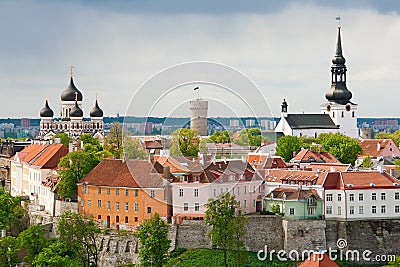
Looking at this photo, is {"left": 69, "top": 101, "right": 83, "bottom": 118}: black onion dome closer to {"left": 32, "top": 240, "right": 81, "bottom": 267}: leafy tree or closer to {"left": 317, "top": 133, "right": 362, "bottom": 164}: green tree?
{"left": 317, "top": 133, "right": 362, "bottom": 164}: green tree

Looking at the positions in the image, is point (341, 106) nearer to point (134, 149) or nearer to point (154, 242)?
point (134, 149)

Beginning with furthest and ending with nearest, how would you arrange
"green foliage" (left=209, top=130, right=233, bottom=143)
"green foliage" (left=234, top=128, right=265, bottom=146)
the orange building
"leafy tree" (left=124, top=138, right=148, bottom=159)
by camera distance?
"leafy tree" (left=124, top=138, right=148, bottom=159)
"green foliage" (left=234, top=128, right=265, bottom=146)
"green foliage" (left=209, top=130, right=233, bottom=143)
the orange building

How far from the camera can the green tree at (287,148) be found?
80.3m

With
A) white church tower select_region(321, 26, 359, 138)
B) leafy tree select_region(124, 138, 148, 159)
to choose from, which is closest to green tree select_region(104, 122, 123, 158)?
leafy tree select_region(124, 138, 148, 159)

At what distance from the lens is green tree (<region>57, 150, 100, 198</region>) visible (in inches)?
2611

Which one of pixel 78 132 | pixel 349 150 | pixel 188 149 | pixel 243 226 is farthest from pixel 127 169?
pixel 78 132

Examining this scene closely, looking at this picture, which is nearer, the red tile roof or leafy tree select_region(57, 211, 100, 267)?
leafy tree select_region(57, 211, 100, 267)

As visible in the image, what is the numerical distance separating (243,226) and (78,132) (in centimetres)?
8085

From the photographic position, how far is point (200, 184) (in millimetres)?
58875

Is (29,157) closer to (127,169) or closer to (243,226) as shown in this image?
(127,169)

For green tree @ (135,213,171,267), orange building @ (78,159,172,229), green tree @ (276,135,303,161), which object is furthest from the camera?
green tree @ (276,135,303,161)

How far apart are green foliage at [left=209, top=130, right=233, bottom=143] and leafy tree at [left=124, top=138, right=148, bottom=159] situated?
15.7ft

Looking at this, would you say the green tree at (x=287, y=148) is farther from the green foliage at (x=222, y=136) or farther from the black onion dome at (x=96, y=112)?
the black onion dome at (x=96, y=112)

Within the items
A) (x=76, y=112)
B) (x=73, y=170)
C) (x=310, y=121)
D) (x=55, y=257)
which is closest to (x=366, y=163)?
(x=73, y=170)
